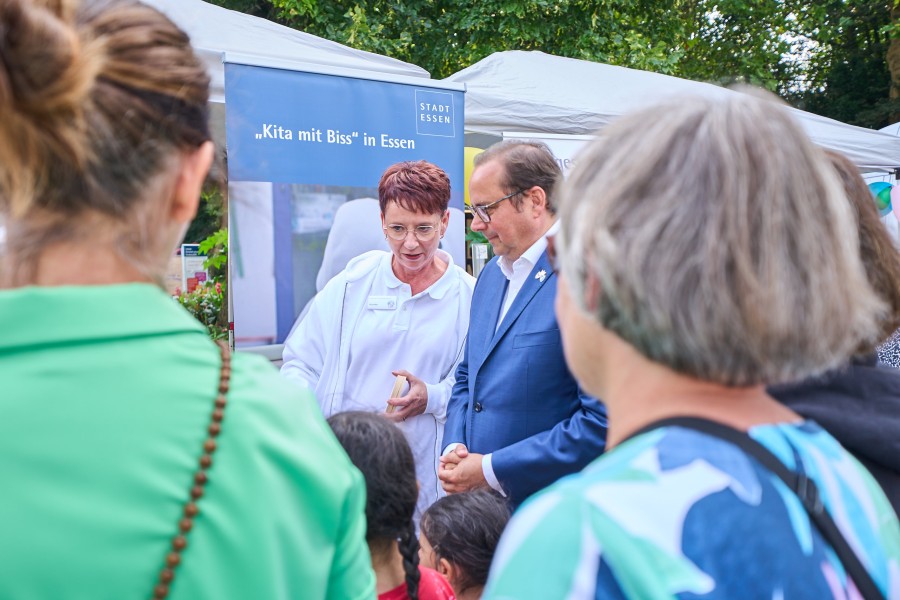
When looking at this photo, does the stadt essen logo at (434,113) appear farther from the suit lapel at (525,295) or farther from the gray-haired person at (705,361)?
the gray-haired person at (705,361)

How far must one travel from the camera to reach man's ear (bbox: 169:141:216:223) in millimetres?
929

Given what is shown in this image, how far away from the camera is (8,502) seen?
0.79m

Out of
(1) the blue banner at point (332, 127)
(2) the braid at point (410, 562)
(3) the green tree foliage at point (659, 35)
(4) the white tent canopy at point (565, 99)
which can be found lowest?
(2) the braid at point (410, 562)

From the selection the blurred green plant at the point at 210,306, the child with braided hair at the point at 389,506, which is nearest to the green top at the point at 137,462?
the child with braided hair at the point at 389,506

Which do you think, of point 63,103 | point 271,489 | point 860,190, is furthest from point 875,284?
point 63,103

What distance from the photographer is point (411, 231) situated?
3.19 m

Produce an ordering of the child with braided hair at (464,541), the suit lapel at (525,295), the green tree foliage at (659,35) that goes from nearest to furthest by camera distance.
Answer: the child with braided hair at (464,541)
the suit lapel at (525,295)
the green tree foliage at (659,35)

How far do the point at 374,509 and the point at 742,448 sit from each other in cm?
116

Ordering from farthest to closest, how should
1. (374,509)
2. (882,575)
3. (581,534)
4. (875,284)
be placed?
(374,509)
(875,284)
(882,575)
(581,534)

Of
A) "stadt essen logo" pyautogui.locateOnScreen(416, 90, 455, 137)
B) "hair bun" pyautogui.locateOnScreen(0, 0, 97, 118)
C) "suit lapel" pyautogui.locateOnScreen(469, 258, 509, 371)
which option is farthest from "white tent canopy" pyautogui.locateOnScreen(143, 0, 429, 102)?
"hair bun" pyautogui.locateOnScreen(0, 0, 97, 118)

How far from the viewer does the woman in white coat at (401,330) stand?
3.18m

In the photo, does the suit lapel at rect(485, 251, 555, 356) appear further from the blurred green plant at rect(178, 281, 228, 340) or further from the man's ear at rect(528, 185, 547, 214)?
the blurred green plant at rect(178, 281, 228, 340)

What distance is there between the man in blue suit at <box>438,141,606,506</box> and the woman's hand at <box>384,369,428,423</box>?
0.41 feet

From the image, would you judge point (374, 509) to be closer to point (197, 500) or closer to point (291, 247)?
point (197, 500)
